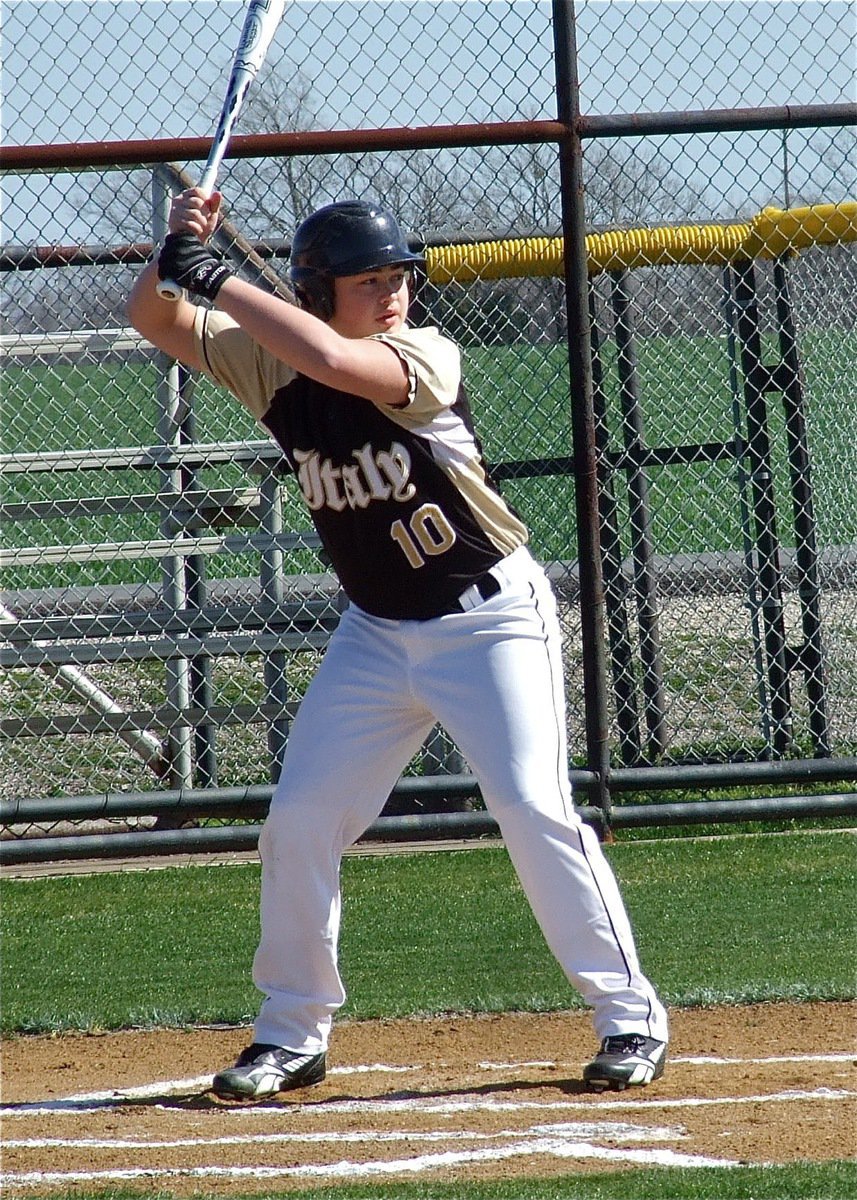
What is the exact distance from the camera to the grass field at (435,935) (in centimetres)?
386

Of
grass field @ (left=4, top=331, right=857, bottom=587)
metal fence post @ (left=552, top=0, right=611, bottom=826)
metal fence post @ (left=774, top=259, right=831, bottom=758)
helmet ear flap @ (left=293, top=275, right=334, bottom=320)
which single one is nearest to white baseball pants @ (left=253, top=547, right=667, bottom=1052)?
helmet ear flap @ (left=293, top=275, right=334, bottom=320)

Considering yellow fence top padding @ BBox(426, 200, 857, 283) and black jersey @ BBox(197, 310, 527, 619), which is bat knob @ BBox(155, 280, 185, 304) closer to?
black jersey @ BBox(197, 310, 527, 619)

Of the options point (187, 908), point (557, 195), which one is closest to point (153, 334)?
point (187, 908)

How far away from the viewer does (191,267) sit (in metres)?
2.93

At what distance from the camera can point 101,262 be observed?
21.0ft

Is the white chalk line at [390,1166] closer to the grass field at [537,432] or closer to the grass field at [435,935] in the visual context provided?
the grass field at [435,935]

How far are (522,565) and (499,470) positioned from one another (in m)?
3.42

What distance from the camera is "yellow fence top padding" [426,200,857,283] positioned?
624cm

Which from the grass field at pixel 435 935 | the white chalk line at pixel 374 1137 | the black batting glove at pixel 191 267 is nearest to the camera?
the white chalk line at pixel 374 1137

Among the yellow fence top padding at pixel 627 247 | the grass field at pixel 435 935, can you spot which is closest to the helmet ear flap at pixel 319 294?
the grass field at pixel 435 935

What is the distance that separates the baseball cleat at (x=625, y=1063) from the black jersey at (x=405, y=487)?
957mm

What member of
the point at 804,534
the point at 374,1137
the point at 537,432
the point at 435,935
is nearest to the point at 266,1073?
the point at 374,1137

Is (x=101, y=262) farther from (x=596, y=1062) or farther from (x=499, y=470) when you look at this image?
(x=596, y=1062)

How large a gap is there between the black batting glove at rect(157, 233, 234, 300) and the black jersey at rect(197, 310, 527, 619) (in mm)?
325
